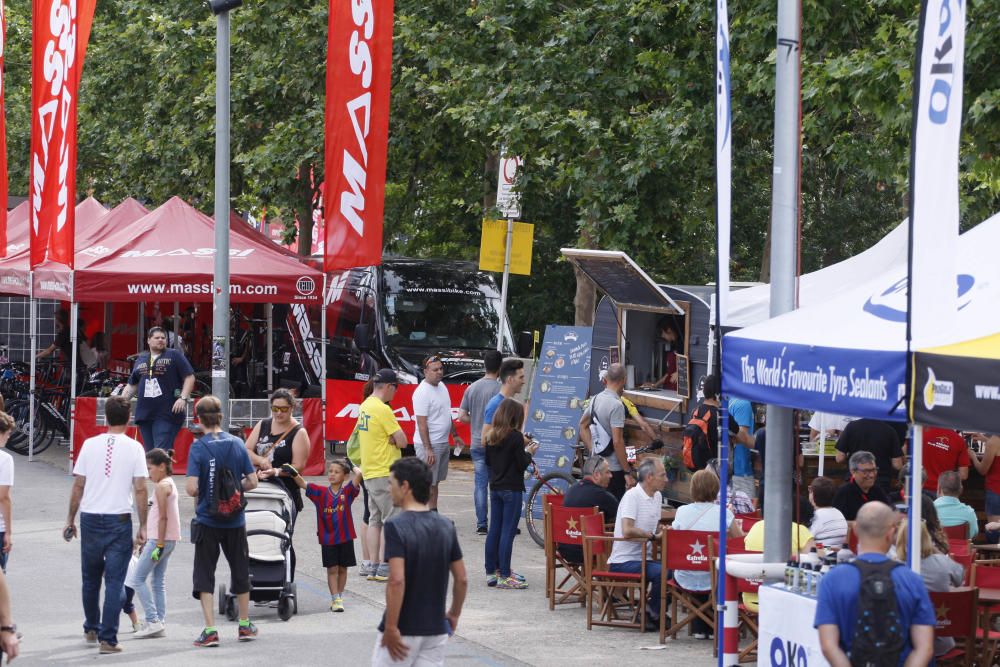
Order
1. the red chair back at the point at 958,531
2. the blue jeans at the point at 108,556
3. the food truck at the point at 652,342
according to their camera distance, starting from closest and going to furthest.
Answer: the blue jeans at the point at 108,556
the red chair back at the point at 958,531
the food truck at the point at 652,342

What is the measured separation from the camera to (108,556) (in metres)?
9.66

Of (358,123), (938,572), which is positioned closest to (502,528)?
(938,572)

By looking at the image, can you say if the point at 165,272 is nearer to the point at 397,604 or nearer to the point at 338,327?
the point at 338,327

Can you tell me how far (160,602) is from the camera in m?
10.5

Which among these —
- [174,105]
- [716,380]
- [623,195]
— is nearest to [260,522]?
[716,380]

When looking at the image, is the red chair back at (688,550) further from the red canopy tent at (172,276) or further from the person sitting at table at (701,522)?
the red canopy tent at (172,276)

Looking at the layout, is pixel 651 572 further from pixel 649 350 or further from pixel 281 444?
pixel 649 350

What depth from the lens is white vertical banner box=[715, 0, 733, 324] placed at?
27.0 feet

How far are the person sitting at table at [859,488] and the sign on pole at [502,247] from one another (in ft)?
31.6

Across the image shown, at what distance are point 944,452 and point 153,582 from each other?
6.80 metres

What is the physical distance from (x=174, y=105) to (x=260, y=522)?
1805 centimetres

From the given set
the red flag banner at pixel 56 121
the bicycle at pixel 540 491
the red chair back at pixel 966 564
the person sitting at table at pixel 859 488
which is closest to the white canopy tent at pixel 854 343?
the red chair back at pixel 966 564

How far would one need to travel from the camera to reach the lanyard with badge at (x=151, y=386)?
653 inches

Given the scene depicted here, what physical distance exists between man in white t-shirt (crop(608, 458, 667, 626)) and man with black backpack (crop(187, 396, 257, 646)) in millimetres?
2720
